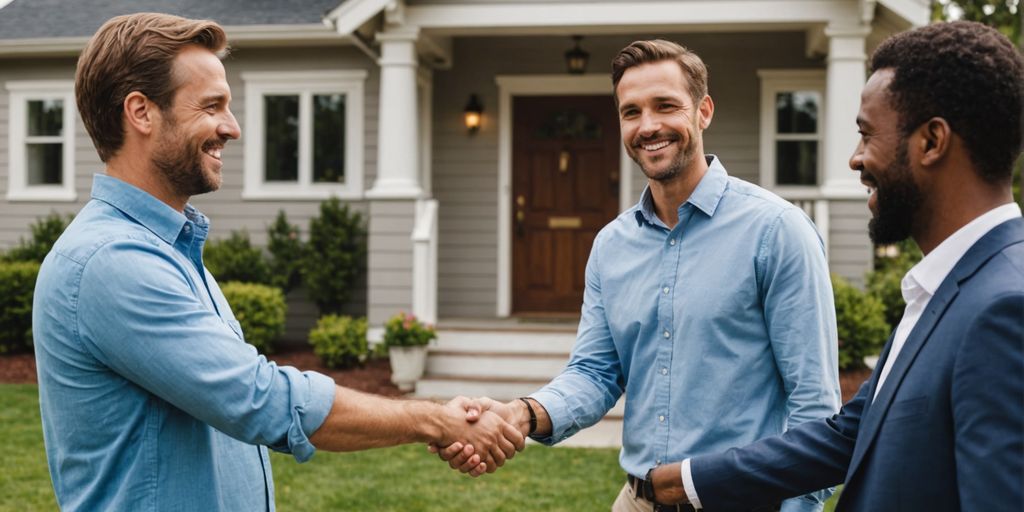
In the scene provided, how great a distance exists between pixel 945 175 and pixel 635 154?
1342 millimetres

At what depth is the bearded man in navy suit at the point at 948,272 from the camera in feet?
5.11

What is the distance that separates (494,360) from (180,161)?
7.90 metres

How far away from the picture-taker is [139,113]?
239cm

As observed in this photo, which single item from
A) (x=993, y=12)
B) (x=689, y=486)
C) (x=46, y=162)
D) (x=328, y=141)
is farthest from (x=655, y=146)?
(x=993, y=12)

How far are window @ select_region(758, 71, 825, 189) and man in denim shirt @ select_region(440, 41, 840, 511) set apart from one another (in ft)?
30.5

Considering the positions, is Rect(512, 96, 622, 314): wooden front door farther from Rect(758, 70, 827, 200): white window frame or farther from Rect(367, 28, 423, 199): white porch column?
Rect(367, 28, 423, 199): white porch column

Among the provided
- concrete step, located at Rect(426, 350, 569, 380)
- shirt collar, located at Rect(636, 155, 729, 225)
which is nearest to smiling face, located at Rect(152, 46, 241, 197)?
shirt collar, located at Rect(636, 155, 729, 225)

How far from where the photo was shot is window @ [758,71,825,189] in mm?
12031

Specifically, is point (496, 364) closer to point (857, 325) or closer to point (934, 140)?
point (857, 325)

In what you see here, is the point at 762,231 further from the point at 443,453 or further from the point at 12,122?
the point at 12,122

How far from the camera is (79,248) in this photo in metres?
2.20

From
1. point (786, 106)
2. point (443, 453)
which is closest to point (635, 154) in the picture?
point (443, 453)

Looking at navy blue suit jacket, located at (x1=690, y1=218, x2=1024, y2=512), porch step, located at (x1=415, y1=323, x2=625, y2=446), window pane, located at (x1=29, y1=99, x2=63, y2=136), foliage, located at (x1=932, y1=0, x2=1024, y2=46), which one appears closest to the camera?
navy blue suit jacket, located at (x1=690, y1=218, x2=1024, y2=512)

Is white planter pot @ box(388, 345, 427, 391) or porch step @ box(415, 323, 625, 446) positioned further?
white planter pot @ box(388, 345, 427, 391)
